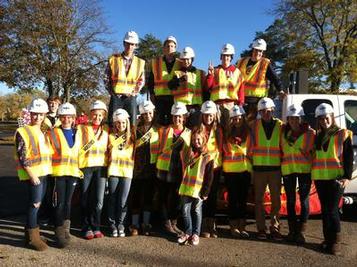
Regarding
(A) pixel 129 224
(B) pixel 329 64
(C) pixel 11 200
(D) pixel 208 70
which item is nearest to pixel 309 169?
(D) pixel 208 70

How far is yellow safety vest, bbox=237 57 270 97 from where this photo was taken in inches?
298

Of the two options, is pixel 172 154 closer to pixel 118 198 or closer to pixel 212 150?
pixel 212 150

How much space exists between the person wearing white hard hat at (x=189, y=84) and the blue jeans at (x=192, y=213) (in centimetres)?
146

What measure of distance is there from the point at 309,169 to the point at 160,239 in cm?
234

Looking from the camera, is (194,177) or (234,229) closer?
(194,177)

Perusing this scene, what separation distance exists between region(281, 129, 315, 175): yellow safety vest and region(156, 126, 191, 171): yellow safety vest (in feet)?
4.61

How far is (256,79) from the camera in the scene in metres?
7.57

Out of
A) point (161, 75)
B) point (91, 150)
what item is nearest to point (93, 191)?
point (91, 150)

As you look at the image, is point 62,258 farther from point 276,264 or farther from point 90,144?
point 276,264

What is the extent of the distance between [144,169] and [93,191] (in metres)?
0.81

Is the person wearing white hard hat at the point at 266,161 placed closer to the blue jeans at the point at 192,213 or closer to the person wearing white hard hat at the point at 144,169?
the blue jeans at the point at 192,213

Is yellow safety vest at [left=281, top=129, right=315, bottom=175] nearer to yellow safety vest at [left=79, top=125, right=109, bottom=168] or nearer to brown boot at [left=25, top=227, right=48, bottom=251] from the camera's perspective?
yellow safety vest at [left=79, top=125, right=109, bottom=168]

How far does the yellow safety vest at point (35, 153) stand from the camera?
5.87 metres

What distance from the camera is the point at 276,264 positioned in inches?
222
